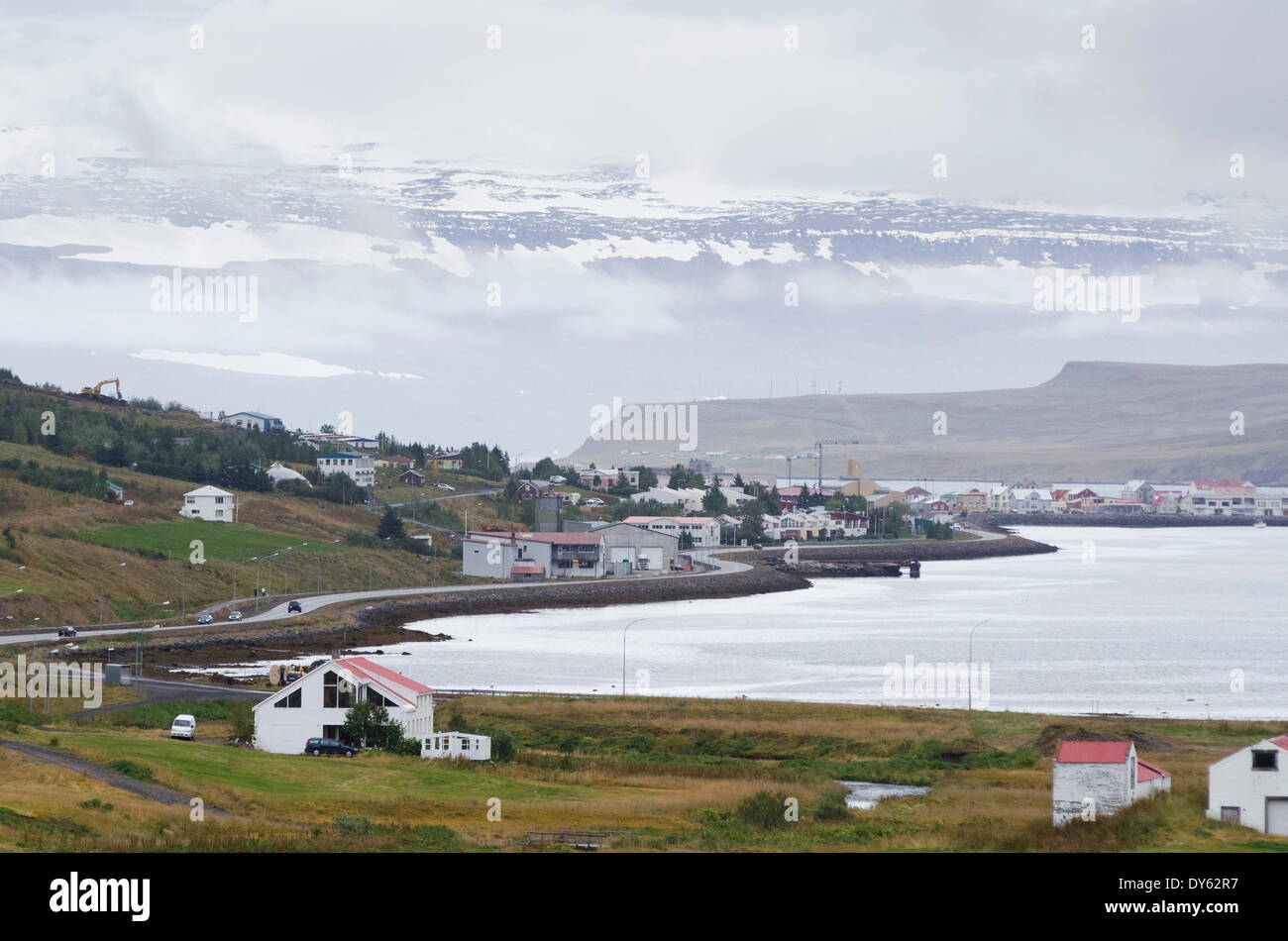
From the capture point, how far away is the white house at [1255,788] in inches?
848

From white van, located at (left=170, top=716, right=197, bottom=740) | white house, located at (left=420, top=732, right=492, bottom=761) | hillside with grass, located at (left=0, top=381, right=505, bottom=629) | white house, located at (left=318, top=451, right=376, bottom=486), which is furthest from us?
white house, located at (left=318, top=451, right=376, bottom=486)

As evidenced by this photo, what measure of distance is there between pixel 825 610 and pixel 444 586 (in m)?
18.6

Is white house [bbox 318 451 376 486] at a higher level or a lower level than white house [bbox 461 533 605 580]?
higher

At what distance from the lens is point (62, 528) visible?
69.9m

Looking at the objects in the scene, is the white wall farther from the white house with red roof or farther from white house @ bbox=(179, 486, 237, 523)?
white house @ bbox=(179, 486, 237, 523)

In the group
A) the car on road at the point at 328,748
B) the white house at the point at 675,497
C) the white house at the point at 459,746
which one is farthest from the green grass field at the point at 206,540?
the white house at the point at 675,497

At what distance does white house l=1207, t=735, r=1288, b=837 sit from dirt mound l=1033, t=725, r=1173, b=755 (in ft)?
32.8

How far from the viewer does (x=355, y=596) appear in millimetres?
69875

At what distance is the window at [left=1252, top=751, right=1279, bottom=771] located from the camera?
2153 cm

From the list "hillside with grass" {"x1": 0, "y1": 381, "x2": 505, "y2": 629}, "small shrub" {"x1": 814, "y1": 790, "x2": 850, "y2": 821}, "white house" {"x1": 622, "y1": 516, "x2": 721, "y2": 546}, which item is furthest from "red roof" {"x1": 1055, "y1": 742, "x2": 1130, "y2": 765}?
"white house" {"x1": 622, "y1": 516, "x2": 721, "y2": 546}

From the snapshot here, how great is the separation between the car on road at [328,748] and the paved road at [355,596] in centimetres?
2071

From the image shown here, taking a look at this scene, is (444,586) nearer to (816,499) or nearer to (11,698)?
(11,698)

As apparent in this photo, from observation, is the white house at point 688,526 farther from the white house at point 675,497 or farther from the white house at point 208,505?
the white house at point 208,505
